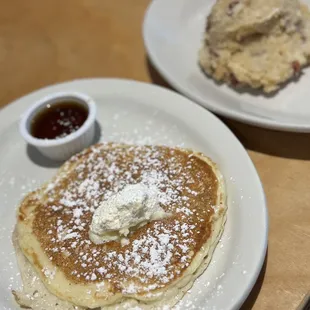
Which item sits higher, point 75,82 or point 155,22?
point 155,22

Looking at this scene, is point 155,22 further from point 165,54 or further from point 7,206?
point 7,206

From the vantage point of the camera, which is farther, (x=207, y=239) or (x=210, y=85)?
(x=210, y=85)

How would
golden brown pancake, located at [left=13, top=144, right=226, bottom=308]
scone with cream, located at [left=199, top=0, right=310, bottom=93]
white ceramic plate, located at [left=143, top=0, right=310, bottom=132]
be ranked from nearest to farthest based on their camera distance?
golden brown pancake, located at [left=13, top=144, right=226, bottom=308] → white ceramic plate, located at [left=143, top=0, right=310, bottom=132] → scone with cream, located at [left=199, top=0, right=310, bottom=93]

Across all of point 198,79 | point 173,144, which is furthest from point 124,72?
point 173,144

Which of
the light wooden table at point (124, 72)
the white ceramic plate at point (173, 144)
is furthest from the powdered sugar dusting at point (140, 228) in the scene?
the light wooden table at point (124, 72)

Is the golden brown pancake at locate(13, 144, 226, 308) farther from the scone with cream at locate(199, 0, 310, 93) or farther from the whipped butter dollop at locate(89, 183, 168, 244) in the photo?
the scone with cream at locate(199, 0, 310, 93)

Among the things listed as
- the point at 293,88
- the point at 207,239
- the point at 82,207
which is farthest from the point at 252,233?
the point at 293,88

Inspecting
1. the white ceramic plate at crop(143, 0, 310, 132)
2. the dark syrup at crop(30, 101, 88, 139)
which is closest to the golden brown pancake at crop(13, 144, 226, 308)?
the dark syrup at crop(30, 101, 88, 139)
